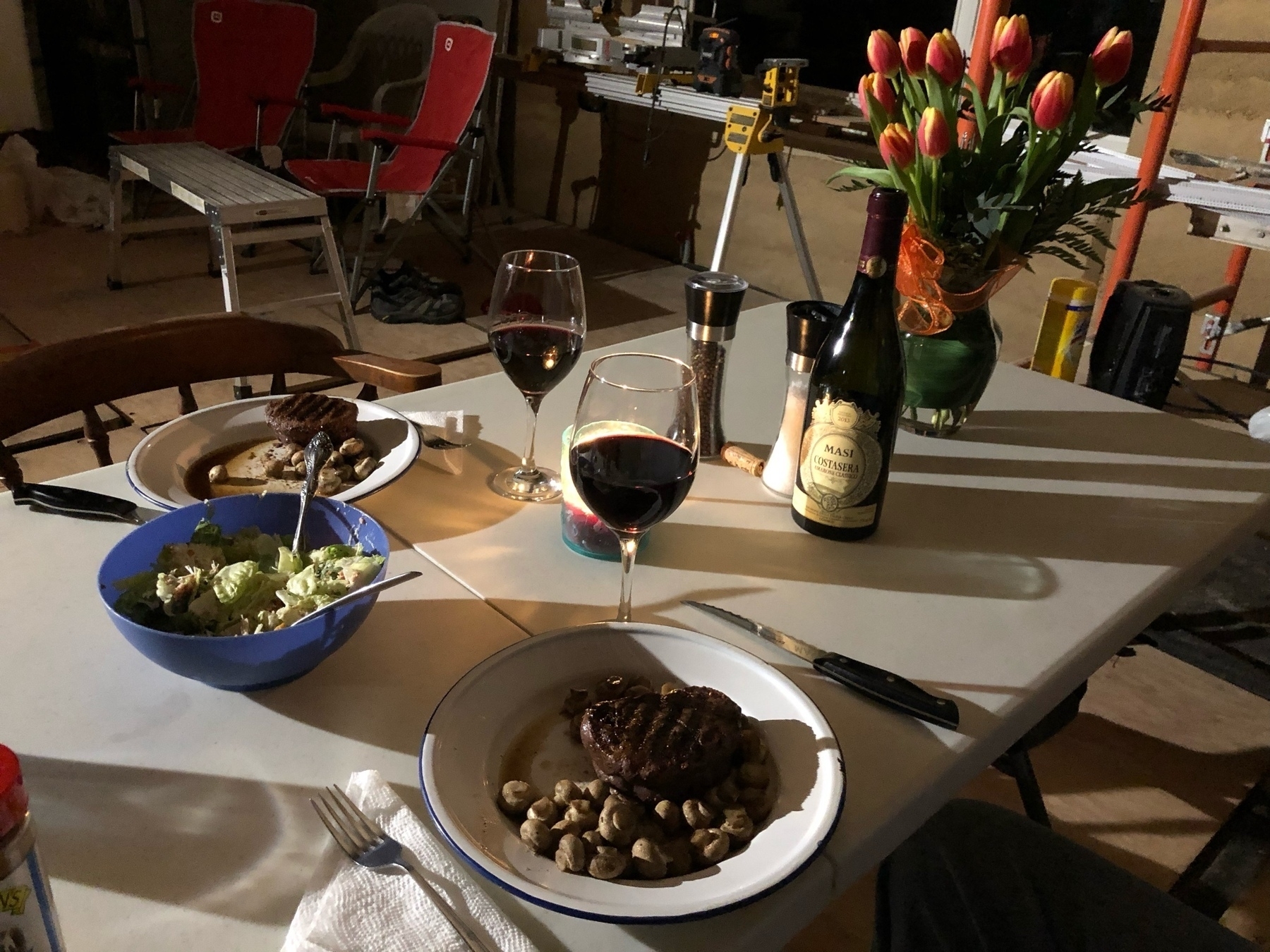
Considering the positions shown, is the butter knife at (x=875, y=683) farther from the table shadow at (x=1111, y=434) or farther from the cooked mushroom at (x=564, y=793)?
the table shadow at (x=1111, y=434)

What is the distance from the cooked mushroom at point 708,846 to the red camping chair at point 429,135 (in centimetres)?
319

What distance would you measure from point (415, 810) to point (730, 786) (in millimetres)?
198

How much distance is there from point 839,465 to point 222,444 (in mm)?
636

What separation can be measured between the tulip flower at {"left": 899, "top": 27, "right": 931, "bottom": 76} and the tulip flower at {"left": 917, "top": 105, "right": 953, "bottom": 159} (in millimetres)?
128

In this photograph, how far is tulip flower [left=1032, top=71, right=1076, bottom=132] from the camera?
0.93m

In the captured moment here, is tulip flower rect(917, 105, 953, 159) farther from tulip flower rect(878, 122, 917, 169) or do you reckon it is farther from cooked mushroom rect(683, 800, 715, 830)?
cooked mushroom rect(683, 800, 715, 830)

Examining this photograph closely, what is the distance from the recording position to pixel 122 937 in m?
0.50

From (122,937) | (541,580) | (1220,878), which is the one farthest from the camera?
(1220,878)

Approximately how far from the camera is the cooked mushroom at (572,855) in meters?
0.53

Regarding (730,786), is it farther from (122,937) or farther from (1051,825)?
(1051,825)

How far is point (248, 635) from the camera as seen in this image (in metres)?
0.61

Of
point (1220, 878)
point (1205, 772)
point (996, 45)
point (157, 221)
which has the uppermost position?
point (996, 45)

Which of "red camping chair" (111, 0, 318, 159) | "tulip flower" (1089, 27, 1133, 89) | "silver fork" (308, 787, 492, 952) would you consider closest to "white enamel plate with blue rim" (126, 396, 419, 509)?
"silver fork" (308, 787, 492, 952)

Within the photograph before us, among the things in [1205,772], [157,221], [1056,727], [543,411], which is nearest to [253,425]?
[543,411]
